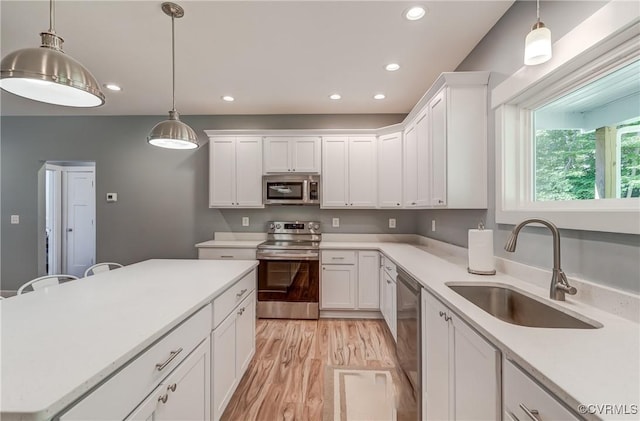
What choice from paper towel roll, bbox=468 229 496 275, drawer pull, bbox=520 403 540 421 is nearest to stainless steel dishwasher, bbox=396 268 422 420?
paper towel roll, bbox=468 229 496 275

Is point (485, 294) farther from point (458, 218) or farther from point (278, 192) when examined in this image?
point (278, 192)

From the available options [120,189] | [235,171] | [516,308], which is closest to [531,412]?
[516,308]

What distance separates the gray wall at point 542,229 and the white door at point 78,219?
6.20m

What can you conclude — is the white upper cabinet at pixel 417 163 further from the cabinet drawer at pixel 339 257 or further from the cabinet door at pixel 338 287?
the cabinet door at pixel 338 287

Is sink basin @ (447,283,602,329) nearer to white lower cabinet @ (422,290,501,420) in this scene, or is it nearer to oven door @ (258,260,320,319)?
white lower cabinet @ (422,290,501,420)

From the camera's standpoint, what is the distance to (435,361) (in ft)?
4.71

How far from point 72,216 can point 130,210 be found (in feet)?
7.23

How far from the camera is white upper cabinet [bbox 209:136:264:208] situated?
354cm

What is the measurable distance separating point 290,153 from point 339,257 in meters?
1.50

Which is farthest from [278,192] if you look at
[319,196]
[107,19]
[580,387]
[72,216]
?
[72,216]

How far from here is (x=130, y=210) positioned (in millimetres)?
3891

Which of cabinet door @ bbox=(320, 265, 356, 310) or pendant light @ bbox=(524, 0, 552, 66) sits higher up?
pendant light @ bbox=(524, 0, 552, 66)

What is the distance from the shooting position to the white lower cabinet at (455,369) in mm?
936

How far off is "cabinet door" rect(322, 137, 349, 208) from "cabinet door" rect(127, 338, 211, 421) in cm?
245
